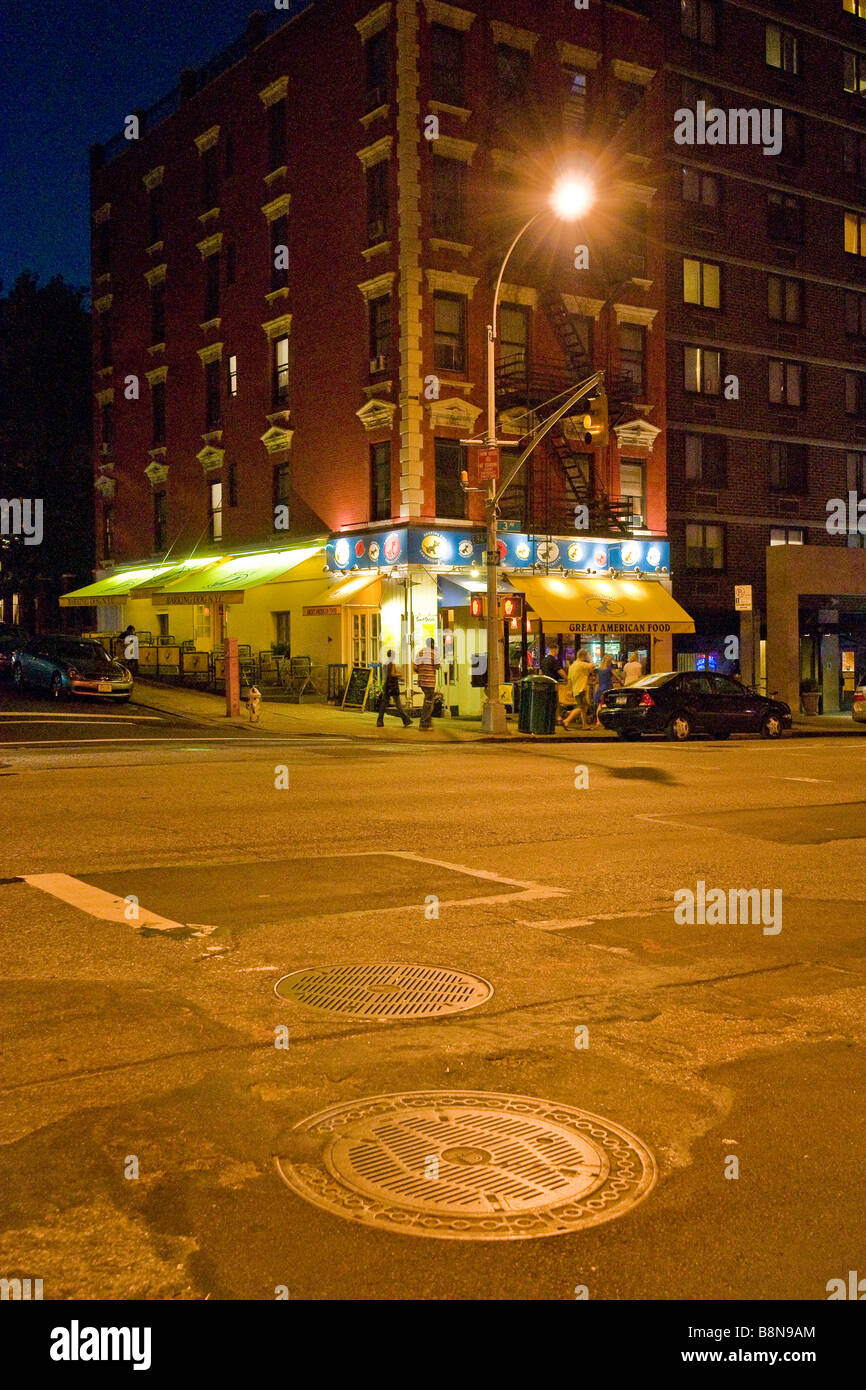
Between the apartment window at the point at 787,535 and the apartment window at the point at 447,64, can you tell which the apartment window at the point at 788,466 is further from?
the apartment window at the point at 447,64

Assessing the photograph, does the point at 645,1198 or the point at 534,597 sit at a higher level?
the point at 534,597

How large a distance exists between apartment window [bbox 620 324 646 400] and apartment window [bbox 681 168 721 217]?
492 centimetres

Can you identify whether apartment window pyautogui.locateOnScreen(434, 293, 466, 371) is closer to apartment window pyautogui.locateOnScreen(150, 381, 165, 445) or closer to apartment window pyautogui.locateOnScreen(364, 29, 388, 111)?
apartment window pyautogui.locateOnScreen(364, 29, 388, 111)

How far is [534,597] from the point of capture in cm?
3181

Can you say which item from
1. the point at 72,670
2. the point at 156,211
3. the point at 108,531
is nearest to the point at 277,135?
the point at 156,211

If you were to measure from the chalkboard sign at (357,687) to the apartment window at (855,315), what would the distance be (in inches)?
869

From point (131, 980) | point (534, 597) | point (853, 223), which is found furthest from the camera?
point (853, 223)

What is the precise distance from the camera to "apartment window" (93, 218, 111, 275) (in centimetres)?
4756

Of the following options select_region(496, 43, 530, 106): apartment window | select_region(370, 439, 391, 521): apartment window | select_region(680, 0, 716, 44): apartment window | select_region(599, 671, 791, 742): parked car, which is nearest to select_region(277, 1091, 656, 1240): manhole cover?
select_region(599, 671, 791, 742): parked car

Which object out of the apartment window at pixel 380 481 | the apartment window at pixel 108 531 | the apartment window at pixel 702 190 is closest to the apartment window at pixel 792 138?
the apartment window at pixel 702 190

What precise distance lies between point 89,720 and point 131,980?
20.9m

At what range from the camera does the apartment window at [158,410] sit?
4431 cm

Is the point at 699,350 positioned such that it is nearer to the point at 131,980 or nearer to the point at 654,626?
the point at 654,626
